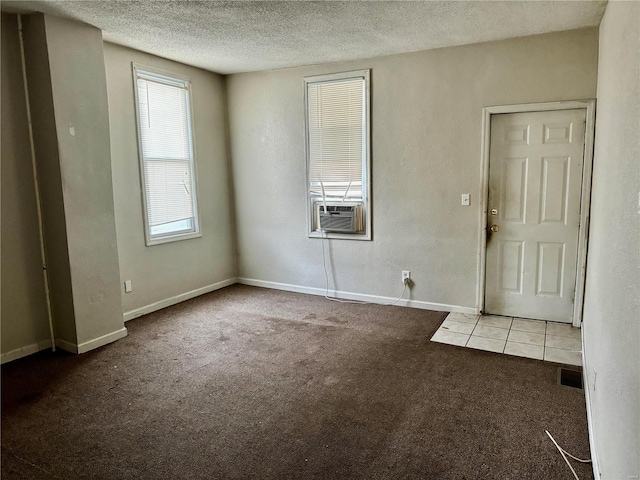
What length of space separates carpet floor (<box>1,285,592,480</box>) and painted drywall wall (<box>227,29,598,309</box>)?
0.91 meters

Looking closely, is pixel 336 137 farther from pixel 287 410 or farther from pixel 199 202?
pixel 287 410

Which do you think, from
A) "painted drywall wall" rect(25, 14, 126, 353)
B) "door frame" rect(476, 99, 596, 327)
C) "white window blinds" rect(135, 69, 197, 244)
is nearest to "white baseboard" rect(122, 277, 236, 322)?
"painted drywall wall" rect(25, 14, 126, 353)

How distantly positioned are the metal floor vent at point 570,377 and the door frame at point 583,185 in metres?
0.94

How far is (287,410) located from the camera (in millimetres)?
2559

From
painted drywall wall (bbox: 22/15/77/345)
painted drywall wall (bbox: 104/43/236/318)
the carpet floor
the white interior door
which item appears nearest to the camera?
the carpet floor

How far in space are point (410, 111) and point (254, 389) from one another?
9.75 ft

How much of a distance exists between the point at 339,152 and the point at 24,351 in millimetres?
3395

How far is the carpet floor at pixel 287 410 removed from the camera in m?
2.09

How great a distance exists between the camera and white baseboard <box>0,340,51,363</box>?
3266 mm

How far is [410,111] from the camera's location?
423 cm

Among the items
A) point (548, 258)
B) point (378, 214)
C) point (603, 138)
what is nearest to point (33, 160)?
point (378, 214)

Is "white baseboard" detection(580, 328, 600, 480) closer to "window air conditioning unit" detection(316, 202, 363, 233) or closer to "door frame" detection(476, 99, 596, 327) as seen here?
"door frame" detection(476, 99, 596, 327)

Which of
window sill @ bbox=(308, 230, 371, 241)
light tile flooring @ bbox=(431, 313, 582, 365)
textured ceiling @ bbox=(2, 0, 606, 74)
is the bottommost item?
light tile flooring @ bbox=(431, 313, 582, 365)

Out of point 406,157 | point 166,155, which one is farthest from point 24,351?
point 406,157
